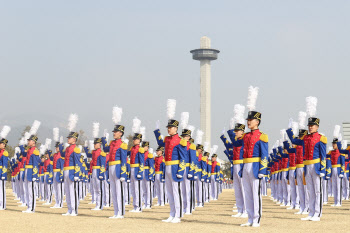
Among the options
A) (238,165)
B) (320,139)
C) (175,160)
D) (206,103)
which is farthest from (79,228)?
(206,103)

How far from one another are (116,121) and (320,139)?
19.0ft

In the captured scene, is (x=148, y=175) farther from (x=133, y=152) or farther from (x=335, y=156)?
(x=335, y=156)

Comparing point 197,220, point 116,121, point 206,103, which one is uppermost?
point 206,103

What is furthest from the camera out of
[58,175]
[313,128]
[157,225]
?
[58,175]

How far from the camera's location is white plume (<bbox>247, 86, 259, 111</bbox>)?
14.1m

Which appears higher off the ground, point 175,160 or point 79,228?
point 175,160

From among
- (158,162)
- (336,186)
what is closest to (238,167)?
(158,162)

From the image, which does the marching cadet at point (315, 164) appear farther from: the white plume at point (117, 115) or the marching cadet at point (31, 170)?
the marching cadet at point (31, 170)

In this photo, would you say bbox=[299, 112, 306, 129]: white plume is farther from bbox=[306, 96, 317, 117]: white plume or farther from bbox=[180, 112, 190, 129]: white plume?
bbox=[180, 112, 190, 129]: white plume

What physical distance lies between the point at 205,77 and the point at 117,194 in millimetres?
135520

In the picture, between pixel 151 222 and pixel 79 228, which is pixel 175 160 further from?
pixel 79 228

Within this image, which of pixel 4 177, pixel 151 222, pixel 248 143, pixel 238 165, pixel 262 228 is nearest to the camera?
pixel 262 228

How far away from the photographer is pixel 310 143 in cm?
1466

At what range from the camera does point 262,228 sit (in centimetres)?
1236
